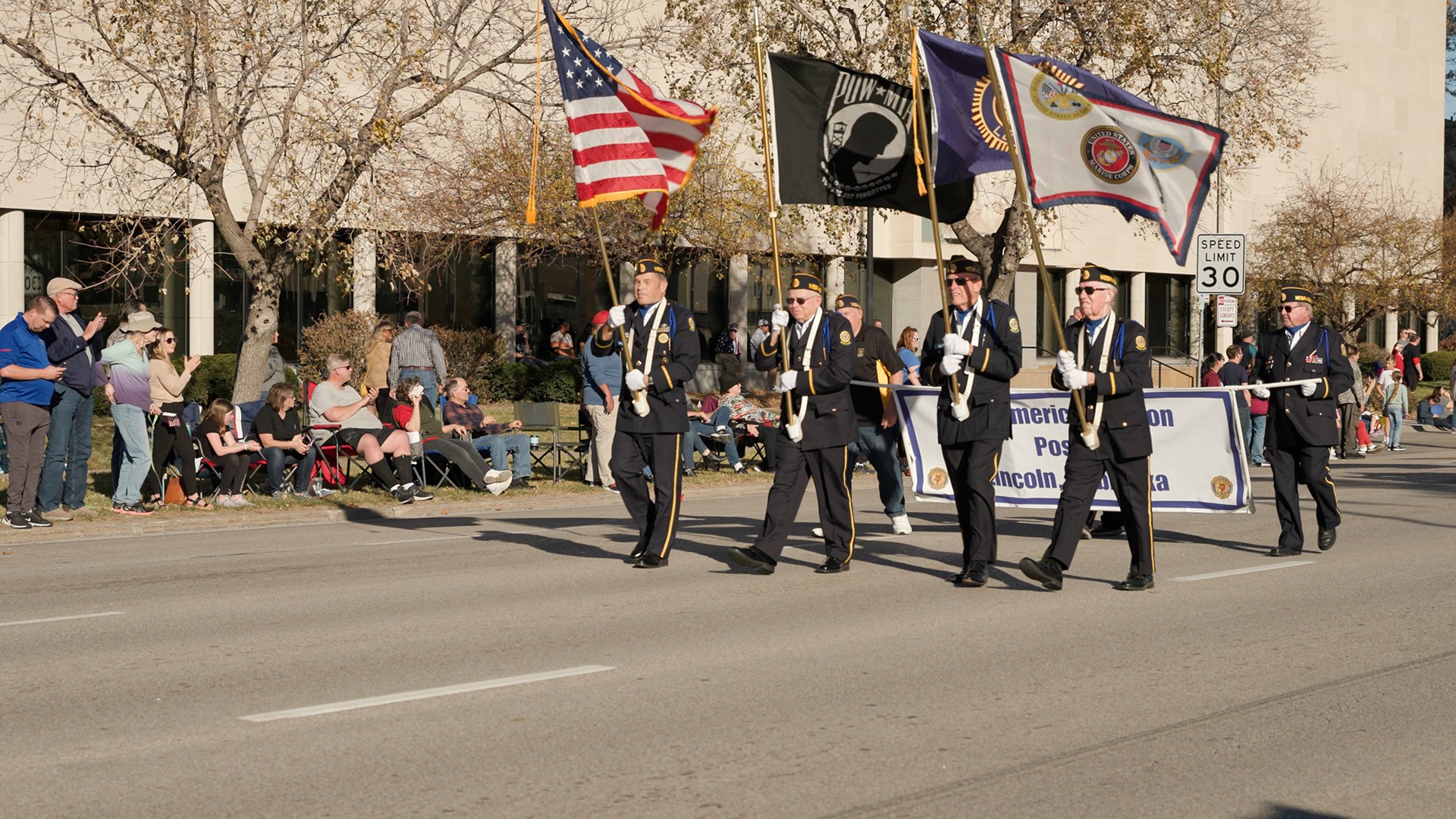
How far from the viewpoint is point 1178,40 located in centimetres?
2580

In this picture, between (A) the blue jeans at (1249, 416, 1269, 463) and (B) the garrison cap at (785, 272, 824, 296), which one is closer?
(B) the garrison cap at (785, 272, 824, 296)

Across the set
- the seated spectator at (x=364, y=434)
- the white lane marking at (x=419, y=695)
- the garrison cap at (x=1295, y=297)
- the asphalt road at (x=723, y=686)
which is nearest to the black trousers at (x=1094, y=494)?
the asphalt road at (x=723, y=686)

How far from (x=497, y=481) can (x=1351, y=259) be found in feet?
131

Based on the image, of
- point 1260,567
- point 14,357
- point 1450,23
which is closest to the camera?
point 1260,567

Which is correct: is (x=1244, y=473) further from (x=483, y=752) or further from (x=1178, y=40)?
(x=1178, y=40)

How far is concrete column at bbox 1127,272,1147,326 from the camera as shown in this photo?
184ft

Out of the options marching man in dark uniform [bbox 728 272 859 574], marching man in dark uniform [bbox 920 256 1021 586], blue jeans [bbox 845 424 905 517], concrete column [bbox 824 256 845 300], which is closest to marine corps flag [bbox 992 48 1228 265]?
marching man in dark uniform [bbox 920 256 1021 586]

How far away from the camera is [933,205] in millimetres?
10766

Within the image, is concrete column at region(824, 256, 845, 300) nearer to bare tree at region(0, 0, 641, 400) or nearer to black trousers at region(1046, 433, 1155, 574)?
bare tree at region(0, 0, 641, 400)

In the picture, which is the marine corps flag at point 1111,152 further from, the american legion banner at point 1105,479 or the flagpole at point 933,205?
the american legion banner at point 1105,479

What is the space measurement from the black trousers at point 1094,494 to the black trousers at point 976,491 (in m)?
0.40

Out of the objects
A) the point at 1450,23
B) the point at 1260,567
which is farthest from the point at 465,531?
the point at 1450,23

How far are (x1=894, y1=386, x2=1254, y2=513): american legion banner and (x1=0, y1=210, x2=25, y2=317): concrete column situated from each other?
2234cm

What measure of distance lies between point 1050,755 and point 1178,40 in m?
21.7
